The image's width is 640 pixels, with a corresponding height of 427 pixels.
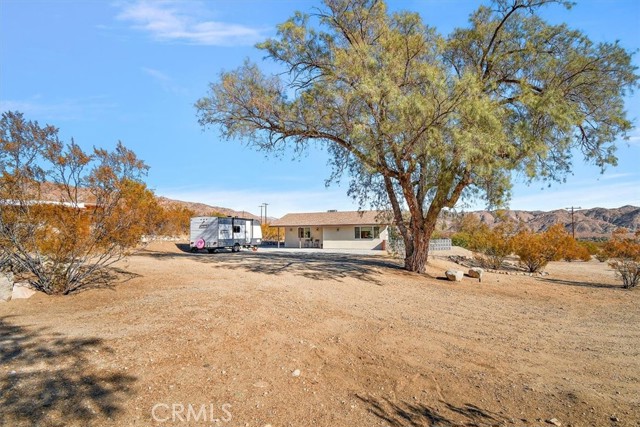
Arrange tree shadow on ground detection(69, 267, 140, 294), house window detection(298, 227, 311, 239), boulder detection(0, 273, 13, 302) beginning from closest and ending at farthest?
boulder detection(0, 273, 13, 302)
tree shadow on ground detection(69, 267, 140, 294)
house window detection(298, 227, 311, 239)

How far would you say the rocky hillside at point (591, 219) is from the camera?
85.7 m

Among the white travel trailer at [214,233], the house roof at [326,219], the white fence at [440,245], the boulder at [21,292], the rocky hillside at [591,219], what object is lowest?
the boulder at [21,292]

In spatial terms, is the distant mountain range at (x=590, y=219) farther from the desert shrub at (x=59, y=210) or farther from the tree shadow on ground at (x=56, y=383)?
the tree shadow on ground at (x=56, y=383)

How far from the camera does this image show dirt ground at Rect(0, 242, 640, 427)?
12.9ft

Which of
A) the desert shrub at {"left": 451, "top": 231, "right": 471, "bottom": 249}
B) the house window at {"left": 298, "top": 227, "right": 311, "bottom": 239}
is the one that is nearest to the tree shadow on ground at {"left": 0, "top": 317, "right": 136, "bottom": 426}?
the house window at {"left": 298, "top": 227, "right": 311, "bottom": 239}

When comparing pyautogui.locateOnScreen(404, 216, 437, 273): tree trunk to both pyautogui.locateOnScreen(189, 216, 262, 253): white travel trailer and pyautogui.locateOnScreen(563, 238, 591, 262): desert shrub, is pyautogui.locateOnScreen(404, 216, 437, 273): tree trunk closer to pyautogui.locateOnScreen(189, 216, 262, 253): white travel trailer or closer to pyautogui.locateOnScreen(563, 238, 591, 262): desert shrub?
pyautogui.locateOnScreen(189, 216, 262, 253): white travel trailer

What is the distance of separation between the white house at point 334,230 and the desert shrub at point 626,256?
19919 mm

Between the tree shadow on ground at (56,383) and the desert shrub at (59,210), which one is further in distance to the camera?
the desert shrub at (59,210)

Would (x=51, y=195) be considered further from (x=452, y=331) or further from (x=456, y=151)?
(x=456, y=151)

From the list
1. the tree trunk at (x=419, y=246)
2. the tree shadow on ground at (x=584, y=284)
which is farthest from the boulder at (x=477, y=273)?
the tree shadow on ground at (x=584, y=284)

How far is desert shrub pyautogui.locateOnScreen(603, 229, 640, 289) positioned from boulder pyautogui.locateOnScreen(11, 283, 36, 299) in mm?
18127

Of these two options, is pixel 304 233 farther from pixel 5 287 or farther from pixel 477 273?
pixel 5 287

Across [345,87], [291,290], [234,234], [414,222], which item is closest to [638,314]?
[414,222]

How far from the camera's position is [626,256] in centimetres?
1564
